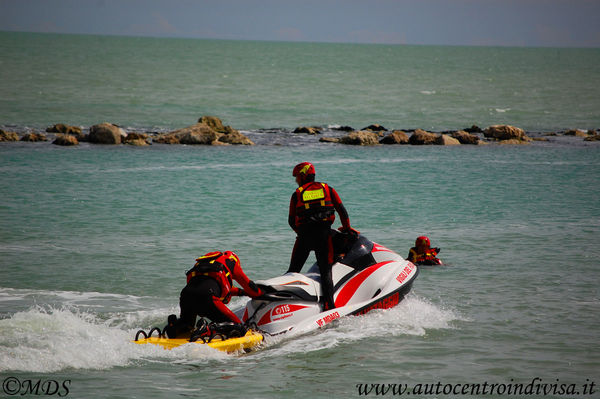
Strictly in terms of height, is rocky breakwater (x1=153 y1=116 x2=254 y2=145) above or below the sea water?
above

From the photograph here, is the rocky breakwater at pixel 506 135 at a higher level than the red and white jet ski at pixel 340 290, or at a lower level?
higher

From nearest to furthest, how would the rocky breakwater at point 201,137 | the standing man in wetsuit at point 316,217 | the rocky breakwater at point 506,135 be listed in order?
1. the standing man in wetsuit at point 316,217
2. the rocky breakwater at point 201,137
3. the rocky breakwater at point 506,135

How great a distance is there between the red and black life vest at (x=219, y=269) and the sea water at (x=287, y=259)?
78 cm

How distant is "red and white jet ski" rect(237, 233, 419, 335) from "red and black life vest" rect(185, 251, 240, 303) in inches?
26.2

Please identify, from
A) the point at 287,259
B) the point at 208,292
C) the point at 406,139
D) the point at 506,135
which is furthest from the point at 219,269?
the point at 506,135

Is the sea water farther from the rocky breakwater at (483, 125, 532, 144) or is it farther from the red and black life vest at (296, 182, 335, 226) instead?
the red and black life vest at (296, 182, 335, 226)

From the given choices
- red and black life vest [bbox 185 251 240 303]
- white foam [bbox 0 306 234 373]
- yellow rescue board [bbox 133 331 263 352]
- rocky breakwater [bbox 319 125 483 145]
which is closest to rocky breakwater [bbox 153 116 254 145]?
rocky breakwater [bbox 319 125 483 145]

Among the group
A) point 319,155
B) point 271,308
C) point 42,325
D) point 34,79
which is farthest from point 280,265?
point 34,79

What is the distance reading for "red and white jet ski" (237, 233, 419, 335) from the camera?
394 inches

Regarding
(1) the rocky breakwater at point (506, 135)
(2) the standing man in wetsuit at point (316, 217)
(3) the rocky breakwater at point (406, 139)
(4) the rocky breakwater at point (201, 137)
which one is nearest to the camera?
(2) the standing man in wetsuit at point (316, 217)

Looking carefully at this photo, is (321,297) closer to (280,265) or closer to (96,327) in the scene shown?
(96,327)

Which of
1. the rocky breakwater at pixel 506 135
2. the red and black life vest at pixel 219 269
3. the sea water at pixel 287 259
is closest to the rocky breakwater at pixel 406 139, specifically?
the sea water at pixel 287 259

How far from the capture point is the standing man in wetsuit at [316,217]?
34.6 ft

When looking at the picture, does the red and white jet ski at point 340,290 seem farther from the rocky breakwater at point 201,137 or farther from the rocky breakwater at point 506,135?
the rocky breakwater at point 506,135
